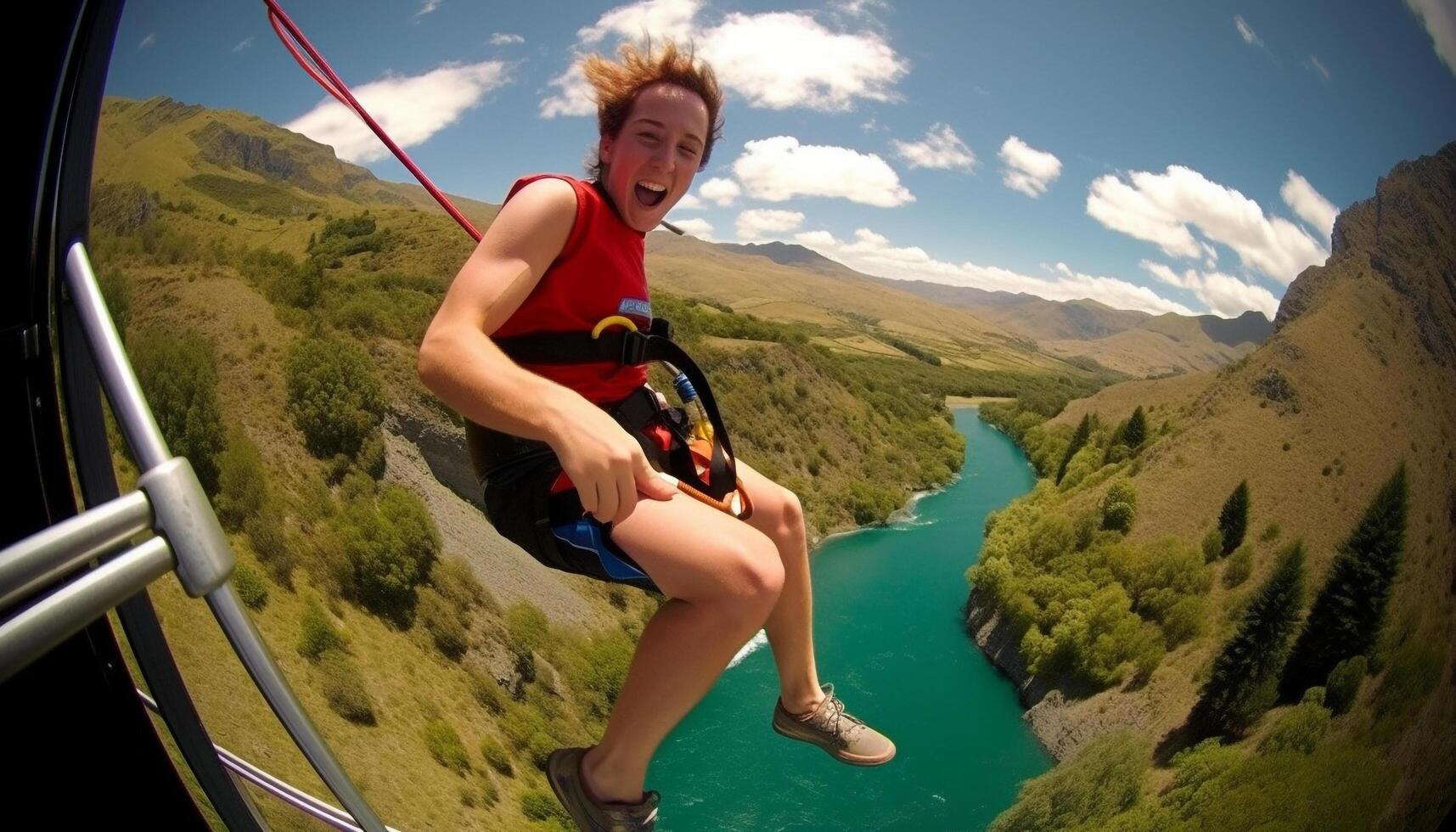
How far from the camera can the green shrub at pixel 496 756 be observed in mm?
11852

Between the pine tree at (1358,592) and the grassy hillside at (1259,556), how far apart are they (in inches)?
2.9

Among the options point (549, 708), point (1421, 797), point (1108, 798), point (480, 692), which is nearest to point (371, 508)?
A: point (480, 692)

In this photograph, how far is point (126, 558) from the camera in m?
0.44

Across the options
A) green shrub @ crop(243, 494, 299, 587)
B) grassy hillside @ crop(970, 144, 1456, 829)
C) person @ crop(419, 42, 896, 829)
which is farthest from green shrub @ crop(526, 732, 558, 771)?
person @ crop(419, 42, 896, 829)

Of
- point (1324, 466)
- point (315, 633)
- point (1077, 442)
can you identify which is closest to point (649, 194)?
point (1324, 466)

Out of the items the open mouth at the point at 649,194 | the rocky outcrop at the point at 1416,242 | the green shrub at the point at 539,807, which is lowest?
the green shrub at the point at 539,807

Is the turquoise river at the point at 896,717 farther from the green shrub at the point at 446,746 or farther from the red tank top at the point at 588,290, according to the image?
the red tank top at the point at 588,290

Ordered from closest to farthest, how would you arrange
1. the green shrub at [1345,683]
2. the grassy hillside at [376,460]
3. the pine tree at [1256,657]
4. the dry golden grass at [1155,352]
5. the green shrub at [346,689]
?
1. the green shrub at [1345,683]
2. the grassy hillside at [376,460]
3. the pine tree at [1256,657]
4. the dry golden grass at [1155,352]
5. the green shrub at [346,689]

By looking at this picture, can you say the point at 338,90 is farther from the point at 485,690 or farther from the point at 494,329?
the point at 485,690

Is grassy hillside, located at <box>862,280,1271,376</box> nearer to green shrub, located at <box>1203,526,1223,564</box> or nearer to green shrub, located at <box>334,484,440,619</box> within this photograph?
green shrub, located at <box>1203,526,1223,564</box>

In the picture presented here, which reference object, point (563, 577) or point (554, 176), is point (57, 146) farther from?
point (563, 577)

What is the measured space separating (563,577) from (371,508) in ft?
14.8

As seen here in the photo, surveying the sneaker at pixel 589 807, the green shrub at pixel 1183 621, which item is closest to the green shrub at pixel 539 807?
the green shrub at pixel 1183 621

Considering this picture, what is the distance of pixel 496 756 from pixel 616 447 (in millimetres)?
13315
